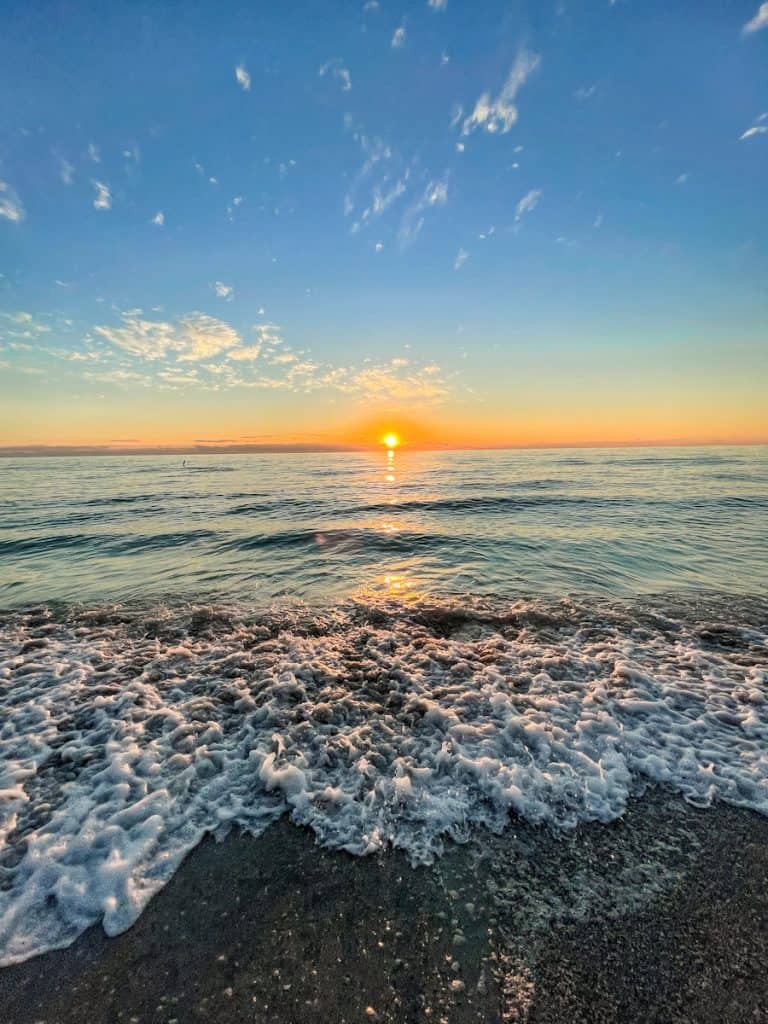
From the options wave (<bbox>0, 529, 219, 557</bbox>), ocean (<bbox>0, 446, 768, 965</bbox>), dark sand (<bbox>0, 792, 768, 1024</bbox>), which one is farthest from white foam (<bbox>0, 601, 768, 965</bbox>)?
wave (<bbox>0, 529, 219, 557</bbox>)

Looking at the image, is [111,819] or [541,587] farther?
[541,587]

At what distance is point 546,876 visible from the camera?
11.5 feet

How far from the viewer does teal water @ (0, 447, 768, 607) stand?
1227cm

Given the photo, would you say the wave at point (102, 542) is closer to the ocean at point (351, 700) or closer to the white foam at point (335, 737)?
the ocean at point (351, 700)

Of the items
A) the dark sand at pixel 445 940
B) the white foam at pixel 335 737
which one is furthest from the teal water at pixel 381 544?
the dark sand at pixel 445 940

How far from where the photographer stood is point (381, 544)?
58.2ft

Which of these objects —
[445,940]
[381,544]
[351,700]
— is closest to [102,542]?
[381,544]

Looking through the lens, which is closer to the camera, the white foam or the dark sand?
the dark sand

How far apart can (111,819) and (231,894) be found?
168 centimetres

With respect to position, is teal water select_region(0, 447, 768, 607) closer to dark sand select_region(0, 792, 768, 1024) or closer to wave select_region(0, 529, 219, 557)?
wave select_region(0, 529, 219, 557)

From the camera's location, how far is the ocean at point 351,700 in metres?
4.10

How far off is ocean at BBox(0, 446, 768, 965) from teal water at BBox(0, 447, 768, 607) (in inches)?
7.9

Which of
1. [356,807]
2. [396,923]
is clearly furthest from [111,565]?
[396,923]

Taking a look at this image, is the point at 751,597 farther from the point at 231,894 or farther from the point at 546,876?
the point at 231,894
